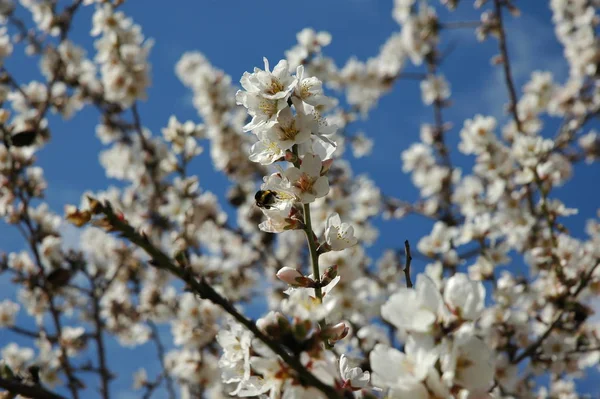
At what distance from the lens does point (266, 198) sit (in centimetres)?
147

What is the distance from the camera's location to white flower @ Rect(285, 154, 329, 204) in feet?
4.67

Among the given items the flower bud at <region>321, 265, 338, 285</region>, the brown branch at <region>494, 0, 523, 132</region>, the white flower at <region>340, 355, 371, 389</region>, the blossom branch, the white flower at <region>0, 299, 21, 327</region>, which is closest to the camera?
the blossom branch

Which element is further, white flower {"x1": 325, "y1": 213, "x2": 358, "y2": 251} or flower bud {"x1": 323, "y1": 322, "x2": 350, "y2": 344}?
white flower {"x1": 325, "y1": 213, "x2": 358, "y2": 251}

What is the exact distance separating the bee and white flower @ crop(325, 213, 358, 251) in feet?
0.66

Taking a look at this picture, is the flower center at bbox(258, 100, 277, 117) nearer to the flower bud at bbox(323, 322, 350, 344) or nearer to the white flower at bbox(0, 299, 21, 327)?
the flower bud at bbox(323, 322, 350, 344)

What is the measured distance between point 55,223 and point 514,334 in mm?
4485

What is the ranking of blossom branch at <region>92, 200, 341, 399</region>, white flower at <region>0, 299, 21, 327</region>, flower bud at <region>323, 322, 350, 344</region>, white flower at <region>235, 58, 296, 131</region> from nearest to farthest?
blossom branch at <region>92, 200, 341, 399</region>
flower bud at <region>323, 322, 350, 344</region>
white flower at <region>235, 58, 296, 131</region>
white flower at <region>0, 299, 21, 327</region>

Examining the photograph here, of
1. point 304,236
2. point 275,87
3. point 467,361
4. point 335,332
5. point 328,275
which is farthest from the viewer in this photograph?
point 304,236

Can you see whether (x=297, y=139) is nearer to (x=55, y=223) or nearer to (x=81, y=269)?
(x=81, y=269)

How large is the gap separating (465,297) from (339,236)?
0.56 meters

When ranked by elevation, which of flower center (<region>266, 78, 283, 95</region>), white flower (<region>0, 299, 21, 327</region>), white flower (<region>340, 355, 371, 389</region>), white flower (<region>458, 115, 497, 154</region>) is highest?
white flower (<region>458, 115, 497, 154</region>)

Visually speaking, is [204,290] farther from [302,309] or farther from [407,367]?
[407,367]

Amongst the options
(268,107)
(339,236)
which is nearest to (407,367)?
(339,236)

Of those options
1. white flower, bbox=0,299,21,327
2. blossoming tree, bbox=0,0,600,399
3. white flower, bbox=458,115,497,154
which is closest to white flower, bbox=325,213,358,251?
blossoming tree, bbox=0,0,600,399
